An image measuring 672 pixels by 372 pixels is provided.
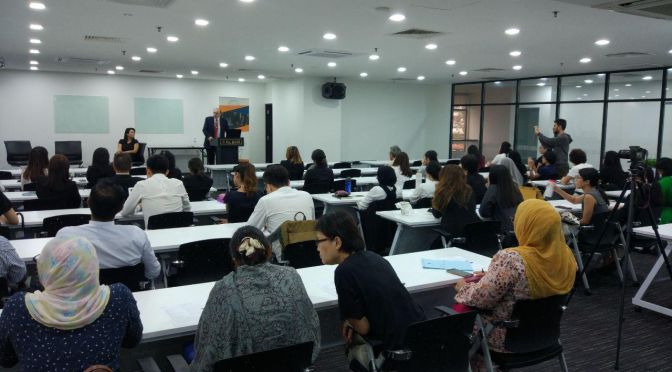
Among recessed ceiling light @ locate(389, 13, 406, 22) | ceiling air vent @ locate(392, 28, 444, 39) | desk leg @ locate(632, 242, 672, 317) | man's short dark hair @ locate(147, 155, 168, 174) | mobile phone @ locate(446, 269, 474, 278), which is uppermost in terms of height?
ceiling air vent @ locate(392, 28, 444, 39)

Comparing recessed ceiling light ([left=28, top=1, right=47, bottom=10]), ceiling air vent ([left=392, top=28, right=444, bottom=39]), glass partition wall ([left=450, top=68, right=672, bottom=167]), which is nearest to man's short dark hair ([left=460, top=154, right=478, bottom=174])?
ceiling air vent ([left=392, top=28, right=444, bottom=39])

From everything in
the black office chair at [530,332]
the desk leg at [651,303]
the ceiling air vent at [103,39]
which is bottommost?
the desk leg at [651,303]

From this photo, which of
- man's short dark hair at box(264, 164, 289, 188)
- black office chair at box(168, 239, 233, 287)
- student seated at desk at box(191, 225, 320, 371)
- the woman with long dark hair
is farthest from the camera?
the woman with long dark hair

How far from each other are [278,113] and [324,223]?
47.9 feet

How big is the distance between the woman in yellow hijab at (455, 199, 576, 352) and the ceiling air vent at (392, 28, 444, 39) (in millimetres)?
A: 5427

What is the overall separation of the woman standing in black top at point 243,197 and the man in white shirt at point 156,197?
1.67 feet

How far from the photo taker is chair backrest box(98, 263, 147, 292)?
308cm

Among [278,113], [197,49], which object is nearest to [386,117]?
[278,113]

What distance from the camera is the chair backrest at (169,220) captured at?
15.6ft

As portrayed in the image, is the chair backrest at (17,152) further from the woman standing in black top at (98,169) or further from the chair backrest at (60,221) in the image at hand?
the chair backrest at (60,221)

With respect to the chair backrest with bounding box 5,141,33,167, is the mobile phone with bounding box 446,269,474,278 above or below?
below

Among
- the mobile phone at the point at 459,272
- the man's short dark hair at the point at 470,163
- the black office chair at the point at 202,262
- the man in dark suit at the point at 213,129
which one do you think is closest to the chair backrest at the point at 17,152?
the man in dark suit at the point at 213,129

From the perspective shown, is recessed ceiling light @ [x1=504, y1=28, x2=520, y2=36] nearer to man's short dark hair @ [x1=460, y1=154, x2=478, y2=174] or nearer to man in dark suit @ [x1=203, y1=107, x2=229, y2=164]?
man's short dark hair @ [x1=460, y1=154, x2=478, y2=174]

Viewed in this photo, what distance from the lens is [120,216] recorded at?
520 centimetres
